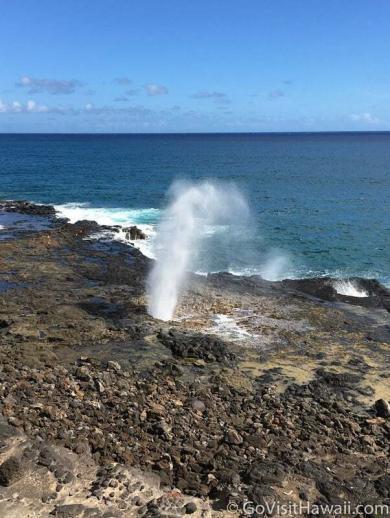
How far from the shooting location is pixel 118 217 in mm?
53688

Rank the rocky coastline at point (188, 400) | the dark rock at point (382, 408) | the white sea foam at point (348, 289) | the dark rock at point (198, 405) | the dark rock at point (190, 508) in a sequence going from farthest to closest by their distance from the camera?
the white sea foam at point (348, 289) → the dark rock at point (382, 408) → the dark rock at point (198, 405) → the rocky coastline at point (188, 400) → the dark rock at point (190, 508)

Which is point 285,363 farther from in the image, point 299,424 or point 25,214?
point 25,214

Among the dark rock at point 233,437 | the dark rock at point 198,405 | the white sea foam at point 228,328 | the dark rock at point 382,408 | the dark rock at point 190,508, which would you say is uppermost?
the dark rock at point 190,508

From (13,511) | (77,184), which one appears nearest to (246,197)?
(77,184)

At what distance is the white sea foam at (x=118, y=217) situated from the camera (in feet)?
142

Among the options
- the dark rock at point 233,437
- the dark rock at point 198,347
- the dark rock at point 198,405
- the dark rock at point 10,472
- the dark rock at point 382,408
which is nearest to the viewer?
the dark rock at point 10,472

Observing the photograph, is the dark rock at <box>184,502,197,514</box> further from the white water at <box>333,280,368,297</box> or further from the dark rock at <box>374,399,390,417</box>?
the white water at <box>333,280,368,297</box>

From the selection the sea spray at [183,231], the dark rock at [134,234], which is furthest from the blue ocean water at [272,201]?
the dark rock at [134,234]

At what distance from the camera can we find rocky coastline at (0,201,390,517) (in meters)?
12.4

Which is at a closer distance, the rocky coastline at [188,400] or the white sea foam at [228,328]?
the rocky coastline at [188,400]

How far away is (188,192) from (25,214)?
16.7 metres

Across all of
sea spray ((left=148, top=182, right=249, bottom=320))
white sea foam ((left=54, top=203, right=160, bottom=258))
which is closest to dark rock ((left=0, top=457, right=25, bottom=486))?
sea spray ((left=148, top=182, right=249, bottom=320))

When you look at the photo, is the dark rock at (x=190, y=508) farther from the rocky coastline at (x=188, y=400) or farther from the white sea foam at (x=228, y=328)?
the white sea foam at (x=228, y=328)

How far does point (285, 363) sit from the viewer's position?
21.0m
